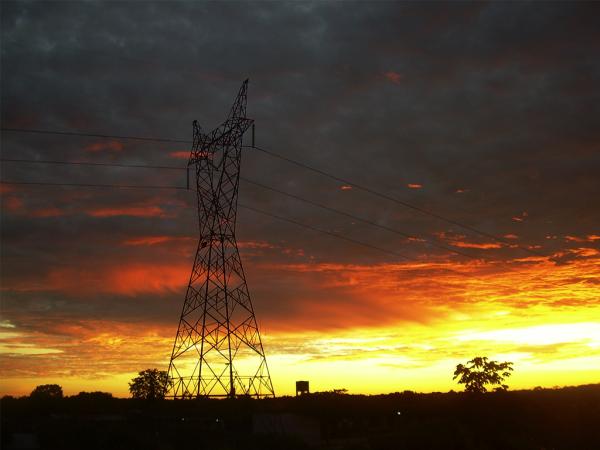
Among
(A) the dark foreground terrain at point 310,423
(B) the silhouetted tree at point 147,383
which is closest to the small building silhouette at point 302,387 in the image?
(A) the dark foreground terrain at point 310,423

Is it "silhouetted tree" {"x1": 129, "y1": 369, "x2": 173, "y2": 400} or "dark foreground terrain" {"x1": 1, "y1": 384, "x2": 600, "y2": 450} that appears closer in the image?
"dark foreground terrain" {"x1": 1, "y1": 384, "x2": 600, "y2": 450}

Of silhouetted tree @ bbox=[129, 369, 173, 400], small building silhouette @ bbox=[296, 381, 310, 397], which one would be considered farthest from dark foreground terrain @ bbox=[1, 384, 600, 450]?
silhouetted tree @ bbox=[129, 369, 173, 400]

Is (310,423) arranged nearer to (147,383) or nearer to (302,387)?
(302,387)

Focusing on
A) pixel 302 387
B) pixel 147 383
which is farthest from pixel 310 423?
pixel 147 383

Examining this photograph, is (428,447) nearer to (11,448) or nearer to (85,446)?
(85,446)

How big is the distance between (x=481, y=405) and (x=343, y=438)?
18.6m

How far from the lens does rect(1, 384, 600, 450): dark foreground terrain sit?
43000 mm

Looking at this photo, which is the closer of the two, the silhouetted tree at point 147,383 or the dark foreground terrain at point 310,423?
the dark foreground terrain at point 310,423

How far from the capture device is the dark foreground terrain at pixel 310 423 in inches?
1693

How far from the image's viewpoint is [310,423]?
64875 mm

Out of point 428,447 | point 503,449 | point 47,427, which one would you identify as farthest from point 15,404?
point 503,449

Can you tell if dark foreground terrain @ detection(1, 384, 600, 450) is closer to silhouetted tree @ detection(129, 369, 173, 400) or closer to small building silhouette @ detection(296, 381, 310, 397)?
small building silhouette @ detection(296, 381, 310, 397)

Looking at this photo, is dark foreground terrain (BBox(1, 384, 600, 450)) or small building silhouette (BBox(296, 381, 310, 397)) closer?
dark foreground terrain (BBox(1, 384, 600, 450))

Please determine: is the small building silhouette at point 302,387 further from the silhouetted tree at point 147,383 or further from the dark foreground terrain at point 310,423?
the silhouetted tree at point 147,383
